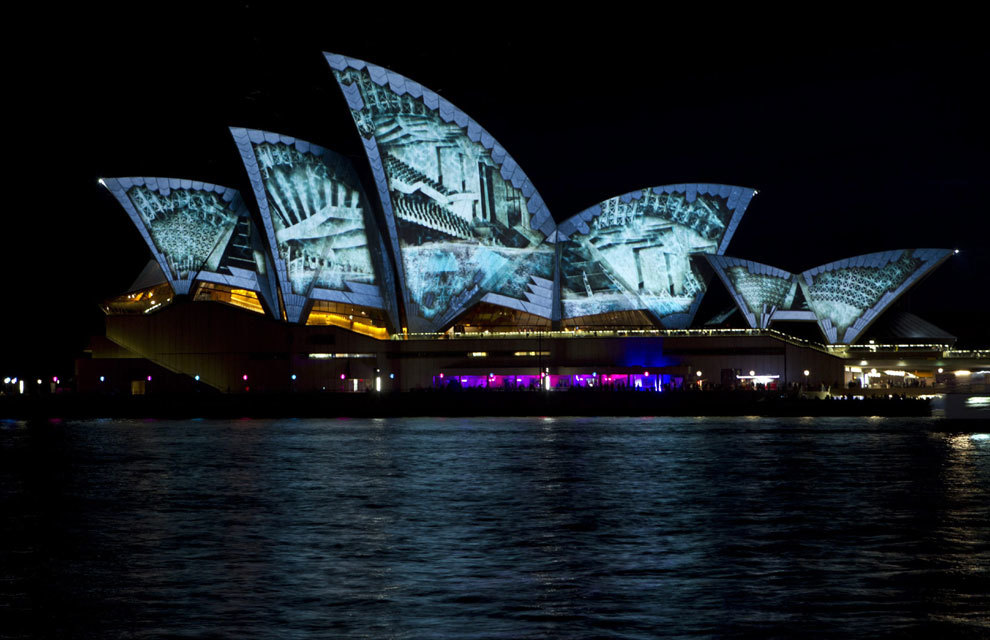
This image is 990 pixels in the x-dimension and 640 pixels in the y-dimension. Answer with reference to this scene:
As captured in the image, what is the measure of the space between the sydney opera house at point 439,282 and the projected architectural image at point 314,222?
108mm

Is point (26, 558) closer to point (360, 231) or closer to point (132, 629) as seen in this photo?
point (132, 629)

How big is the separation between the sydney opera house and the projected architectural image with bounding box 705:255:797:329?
0.14 meters

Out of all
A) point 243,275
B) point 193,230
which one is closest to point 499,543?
point 243,275

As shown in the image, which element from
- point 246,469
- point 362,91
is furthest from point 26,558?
point 362,91

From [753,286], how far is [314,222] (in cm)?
2784

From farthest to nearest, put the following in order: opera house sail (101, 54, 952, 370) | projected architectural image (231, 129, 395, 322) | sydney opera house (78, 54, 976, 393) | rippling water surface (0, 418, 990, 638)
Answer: sydney opera house (78, 54, 976, 393)
opera house sail (101, 54, 952, 370)
projected architectural image (231, 129, 395, 322)
rippling water surface (0, 418, 990, 638)

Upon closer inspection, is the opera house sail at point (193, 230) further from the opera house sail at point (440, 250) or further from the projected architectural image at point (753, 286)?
the projected architectural image at point (753, 286)

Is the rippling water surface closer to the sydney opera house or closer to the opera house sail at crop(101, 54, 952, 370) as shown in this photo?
the sydney opera house

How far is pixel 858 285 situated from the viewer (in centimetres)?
7544

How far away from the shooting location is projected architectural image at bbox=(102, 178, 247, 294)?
7081 centimetres

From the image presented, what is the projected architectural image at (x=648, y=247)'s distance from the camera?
74812 mm

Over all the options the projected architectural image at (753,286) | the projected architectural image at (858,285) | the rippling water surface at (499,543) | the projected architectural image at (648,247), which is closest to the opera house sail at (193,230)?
the projected architectural image at (648,247)

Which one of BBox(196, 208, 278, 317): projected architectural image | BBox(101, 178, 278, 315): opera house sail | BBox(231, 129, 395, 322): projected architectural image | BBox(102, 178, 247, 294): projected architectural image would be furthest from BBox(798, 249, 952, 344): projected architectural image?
BBox(102, 178, 247, 294): projected architectural image

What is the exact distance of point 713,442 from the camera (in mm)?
41594
